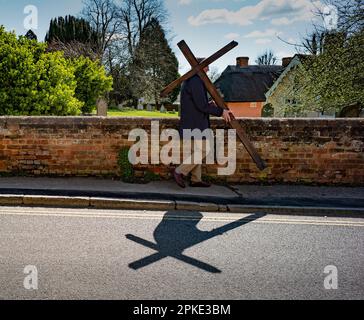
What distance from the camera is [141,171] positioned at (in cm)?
659

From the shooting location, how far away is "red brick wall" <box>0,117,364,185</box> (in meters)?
6.47

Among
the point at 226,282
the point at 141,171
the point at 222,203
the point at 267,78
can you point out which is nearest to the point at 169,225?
the point at 222,203

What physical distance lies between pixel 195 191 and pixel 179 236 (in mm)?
1786

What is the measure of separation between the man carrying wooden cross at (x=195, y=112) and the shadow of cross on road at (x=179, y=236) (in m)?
1.19

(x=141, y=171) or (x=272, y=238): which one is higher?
(x=141, y=171)

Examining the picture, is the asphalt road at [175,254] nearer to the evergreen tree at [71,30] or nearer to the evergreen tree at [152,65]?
the evergreen tree at [152,65]

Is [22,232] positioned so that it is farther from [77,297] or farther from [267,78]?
[267,78]

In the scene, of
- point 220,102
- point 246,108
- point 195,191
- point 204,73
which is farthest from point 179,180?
point 246,108

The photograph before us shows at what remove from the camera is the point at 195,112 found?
228 inches

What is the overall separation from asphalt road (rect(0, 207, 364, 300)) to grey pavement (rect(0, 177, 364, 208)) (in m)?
0.54

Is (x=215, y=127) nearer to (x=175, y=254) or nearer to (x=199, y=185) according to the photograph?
(x=199, y=185)

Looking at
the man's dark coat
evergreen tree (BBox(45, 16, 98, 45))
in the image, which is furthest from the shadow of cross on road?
evergreen tree (BBox(45, 16, 98, 45))

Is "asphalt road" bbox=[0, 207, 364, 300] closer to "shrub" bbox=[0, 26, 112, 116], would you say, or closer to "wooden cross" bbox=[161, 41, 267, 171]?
"wooden cross" bbox=[161, 41, 267, 171]

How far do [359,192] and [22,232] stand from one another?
5687 mm
